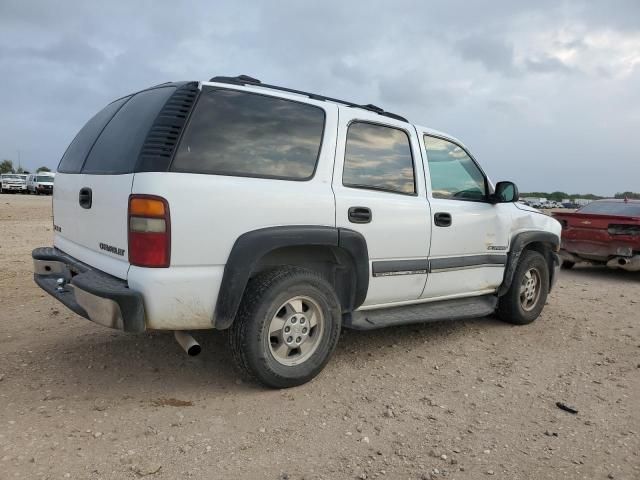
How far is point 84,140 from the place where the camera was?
4047mm

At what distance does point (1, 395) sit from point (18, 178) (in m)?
37.5

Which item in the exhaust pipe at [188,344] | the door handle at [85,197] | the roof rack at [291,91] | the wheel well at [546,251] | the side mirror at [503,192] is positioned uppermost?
the roof rack at [291,91]

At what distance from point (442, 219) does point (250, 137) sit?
72.6 inches

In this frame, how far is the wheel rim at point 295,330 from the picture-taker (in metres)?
3.42

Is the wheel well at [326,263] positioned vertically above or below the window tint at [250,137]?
below

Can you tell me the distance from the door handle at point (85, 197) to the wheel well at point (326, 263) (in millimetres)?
1178

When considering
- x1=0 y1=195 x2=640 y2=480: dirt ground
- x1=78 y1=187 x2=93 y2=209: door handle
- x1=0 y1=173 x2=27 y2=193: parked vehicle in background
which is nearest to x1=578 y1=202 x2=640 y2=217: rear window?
x1=0 y1=195 x2=640 y2=480: dirt ground

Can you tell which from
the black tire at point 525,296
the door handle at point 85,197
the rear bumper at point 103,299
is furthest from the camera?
the black tire at point 525,296

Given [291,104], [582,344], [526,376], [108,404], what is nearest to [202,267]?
[108,404]

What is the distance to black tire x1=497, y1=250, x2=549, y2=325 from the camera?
524 centimetres

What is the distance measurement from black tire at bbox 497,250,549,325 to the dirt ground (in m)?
0.31

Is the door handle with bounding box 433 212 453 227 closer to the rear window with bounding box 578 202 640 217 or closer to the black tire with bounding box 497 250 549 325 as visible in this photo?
the black tire with bounding box 497 250 549 325

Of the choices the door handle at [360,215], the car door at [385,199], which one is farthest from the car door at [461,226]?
the door handle at [360,215]

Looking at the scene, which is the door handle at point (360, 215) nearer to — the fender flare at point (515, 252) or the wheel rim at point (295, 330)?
the wheel rim at point (295, 330)
